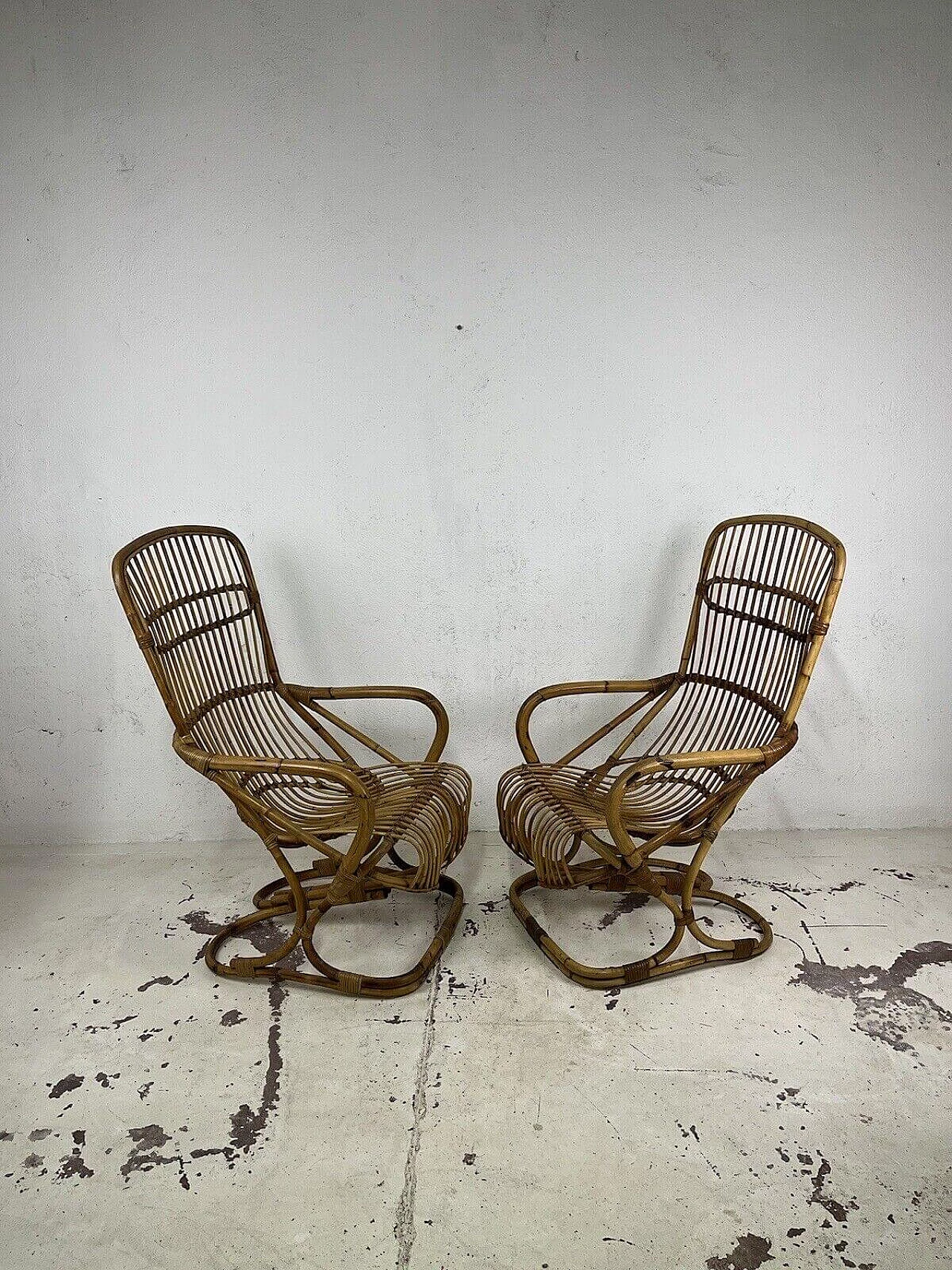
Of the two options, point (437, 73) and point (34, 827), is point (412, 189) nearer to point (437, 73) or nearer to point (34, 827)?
point (437, 73)

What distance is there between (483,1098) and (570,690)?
3.97ft

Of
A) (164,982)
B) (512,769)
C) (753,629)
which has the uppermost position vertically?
(753,629)

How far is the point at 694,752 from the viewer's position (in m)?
2.33

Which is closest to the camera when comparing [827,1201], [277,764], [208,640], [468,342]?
[827,1201]

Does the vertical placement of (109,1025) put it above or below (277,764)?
below

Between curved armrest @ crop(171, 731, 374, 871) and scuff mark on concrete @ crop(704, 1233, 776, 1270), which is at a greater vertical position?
curved armrest @ crop(171, 731, 374, 871)

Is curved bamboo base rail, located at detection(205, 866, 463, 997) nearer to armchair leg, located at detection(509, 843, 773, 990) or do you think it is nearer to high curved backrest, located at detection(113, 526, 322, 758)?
armchair leg, located at detection(509, 843, 773, 990)

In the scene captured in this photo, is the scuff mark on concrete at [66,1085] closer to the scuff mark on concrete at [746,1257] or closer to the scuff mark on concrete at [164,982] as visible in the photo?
the scuff mark on concrete at [164,982]

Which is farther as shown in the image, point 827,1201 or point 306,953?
point 306,953

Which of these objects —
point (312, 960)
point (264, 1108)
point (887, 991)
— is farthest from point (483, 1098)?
point (887, 991)

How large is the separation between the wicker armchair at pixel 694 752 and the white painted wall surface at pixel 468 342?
0.21 metres

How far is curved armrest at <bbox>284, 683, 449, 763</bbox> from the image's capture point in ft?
9.21

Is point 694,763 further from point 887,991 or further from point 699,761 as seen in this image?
point 887,991

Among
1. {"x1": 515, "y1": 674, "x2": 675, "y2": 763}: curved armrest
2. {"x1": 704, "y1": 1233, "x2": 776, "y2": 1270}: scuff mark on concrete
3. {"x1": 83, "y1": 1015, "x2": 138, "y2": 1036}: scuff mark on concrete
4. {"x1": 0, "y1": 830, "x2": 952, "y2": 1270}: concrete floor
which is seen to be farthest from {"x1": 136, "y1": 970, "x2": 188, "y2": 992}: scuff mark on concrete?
{"x1": 704, "y1": 1233, "x2": 776, "y2": 1270}: scuff mark on concrete
